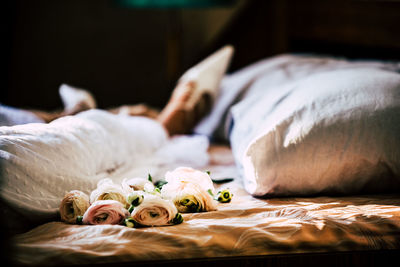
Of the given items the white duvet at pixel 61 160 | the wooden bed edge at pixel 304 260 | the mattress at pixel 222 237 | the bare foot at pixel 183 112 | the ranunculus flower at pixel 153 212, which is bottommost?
the wooden bed edge at pixel 304 260

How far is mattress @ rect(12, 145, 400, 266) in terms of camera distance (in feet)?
1.60

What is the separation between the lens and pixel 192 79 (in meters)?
1.39

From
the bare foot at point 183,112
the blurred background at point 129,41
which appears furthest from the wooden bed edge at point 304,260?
the blurred background at point 129,41

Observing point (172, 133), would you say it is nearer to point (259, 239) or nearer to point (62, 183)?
point (62, 183)

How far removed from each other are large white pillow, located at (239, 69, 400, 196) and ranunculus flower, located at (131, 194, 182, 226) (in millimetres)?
217

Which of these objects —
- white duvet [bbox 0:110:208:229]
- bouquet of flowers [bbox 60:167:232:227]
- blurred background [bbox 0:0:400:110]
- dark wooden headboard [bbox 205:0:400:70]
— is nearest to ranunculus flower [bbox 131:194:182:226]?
bouquet of flowers [bbox 60:167:232:227]

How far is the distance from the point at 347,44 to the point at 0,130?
1.40 meters

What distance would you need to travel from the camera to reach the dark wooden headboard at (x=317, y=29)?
1443 mm

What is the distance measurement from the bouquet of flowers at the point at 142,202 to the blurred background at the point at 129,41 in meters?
1.34

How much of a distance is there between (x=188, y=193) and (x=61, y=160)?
226 millimetres

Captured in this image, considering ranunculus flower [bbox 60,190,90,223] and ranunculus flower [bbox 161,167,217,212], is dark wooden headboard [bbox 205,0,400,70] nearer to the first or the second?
ranunculus flower [bbox 161,167,217,212]

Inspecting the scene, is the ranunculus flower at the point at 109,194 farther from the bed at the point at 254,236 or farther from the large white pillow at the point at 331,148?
the large white pillow at the point at 331,148

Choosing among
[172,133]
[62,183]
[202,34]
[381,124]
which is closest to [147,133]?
[172,133]

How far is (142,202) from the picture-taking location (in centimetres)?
55
